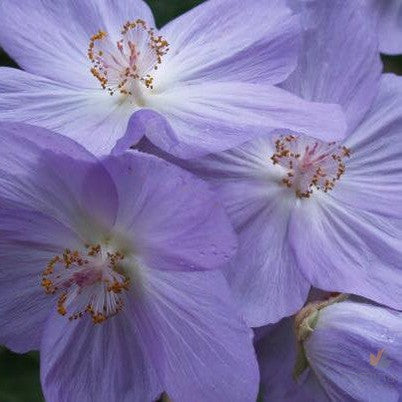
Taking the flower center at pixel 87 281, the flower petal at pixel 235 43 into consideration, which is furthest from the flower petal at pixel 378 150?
the flower center at pixel 87 281

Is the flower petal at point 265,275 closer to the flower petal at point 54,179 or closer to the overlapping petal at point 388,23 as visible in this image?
the flower petal at point 54,179

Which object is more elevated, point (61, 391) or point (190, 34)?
point (190, 34)

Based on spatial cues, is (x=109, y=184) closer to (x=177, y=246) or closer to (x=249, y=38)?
(x=177, y=246)

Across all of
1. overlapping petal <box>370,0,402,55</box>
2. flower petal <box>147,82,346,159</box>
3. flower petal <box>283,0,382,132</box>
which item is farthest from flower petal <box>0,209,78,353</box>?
overlapping petal <box>370,0,402,55</box>


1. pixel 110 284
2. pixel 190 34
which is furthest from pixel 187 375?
pixel 190 34

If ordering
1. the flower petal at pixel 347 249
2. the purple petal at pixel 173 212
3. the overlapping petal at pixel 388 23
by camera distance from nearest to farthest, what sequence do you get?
the purple petal at pixel 173 212
the flower petal at pixel 347 249
the overlapping petal at pixel 388 23

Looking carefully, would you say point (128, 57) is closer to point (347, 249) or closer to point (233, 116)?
point (233, 116)

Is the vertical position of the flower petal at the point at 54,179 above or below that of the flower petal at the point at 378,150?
above
